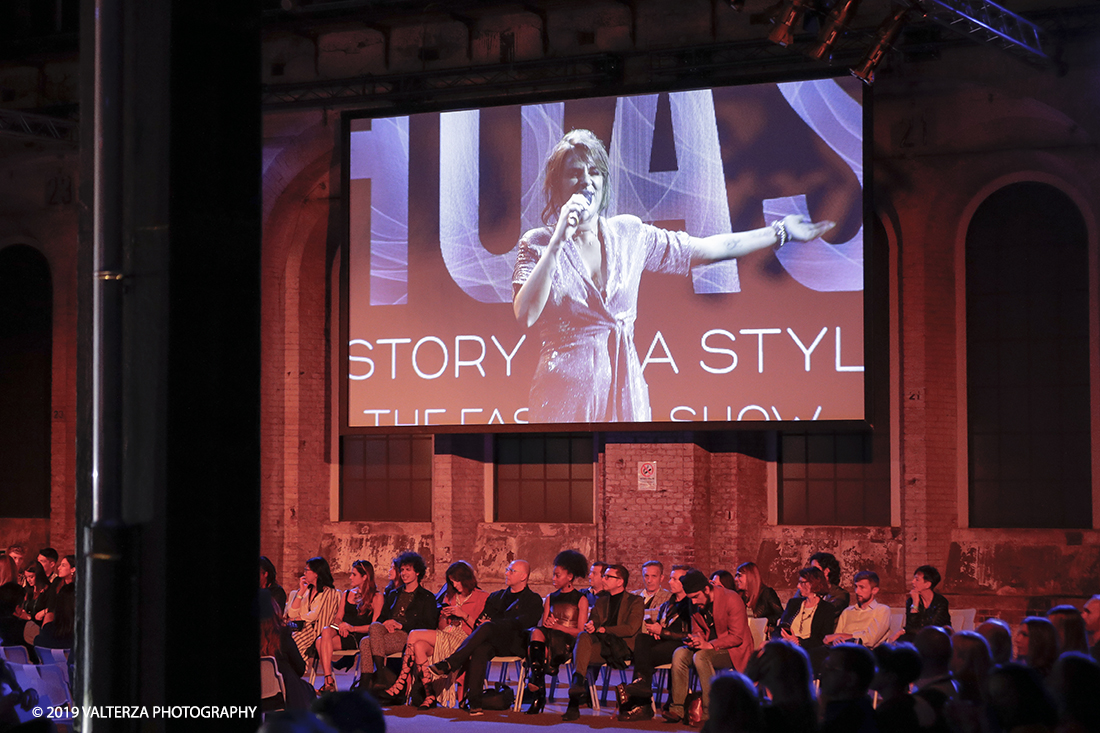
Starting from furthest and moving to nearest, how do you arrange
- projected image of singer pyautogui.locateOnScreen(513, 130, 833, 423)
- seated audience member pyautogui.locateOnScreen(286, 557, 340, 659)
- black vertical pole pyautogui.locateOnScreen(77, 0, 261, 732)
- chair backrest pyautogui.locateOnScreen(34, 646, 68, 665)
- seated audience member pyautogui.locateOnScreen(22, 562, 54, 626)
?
projected image of singer pyautogui.locateOnScreen(513, 130, 833, 423) → seated audience member pyautogui.locateOnScreen(22, 562, 54, 626) → seated audience member pyautogui.locateOnScreen(286, 557, 340, 659) → chair backrest pyautogui.locateOnScreen(34, 646, 68, 665) → black vertical pole pyautogui.locateOnScreen(77, 0, 261, 732)

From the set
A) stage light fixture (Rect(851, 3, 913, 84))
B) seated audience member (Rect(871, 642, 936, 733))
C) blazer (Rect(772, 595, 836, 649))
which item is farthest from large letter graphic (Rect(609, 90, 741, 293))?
seated audience member (Rect(871, 642, 936, 733))

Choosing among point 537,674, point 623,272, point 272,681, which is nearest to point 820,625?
point 537,674

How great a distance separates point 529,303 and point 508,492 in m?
3.01

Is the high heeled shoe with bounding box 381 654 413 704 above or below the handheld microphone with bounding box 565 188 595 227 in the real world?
below

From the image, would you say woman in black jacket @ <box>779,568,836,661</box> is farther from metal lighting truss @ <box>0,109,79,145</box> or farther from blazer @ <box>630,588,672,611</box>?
metal lighting truss @ <box>0,109,79,145</box>

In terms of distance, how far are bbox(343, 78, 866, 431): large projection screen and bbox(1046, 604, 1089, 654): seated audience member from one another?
4.68m

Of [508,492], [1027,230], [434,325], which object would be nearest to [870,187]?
[1027,230]

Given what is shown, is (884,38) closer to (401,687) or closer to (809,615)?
(809,615)

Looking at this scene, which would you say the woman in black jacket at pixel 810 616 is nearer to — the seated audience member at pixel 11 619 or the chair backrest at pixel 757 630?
the chair backrest at pixel 757 630

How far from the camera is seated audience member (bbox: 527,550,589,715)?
891 centimetres

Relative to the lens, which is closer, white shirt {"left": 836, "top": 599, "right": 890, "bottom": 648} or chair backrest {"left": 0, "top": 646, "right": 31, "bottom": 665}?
chair backrest {"left": 0, "top": 646, "right": 31, "bottom": 665}

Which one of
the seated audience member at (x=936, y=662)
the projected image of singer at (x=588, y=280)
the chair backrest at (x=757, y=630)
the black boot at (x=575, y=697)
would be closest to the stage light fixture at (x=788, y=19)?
the projected image of singer at (x=588, y=280)

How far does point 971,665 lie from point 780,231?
21.8 feet

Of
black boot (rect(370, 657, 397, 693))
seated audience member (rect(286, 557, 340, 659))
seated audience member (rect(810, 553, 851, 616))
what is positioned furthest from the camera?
seated audience member (rect(286, 557, 340, 659))
